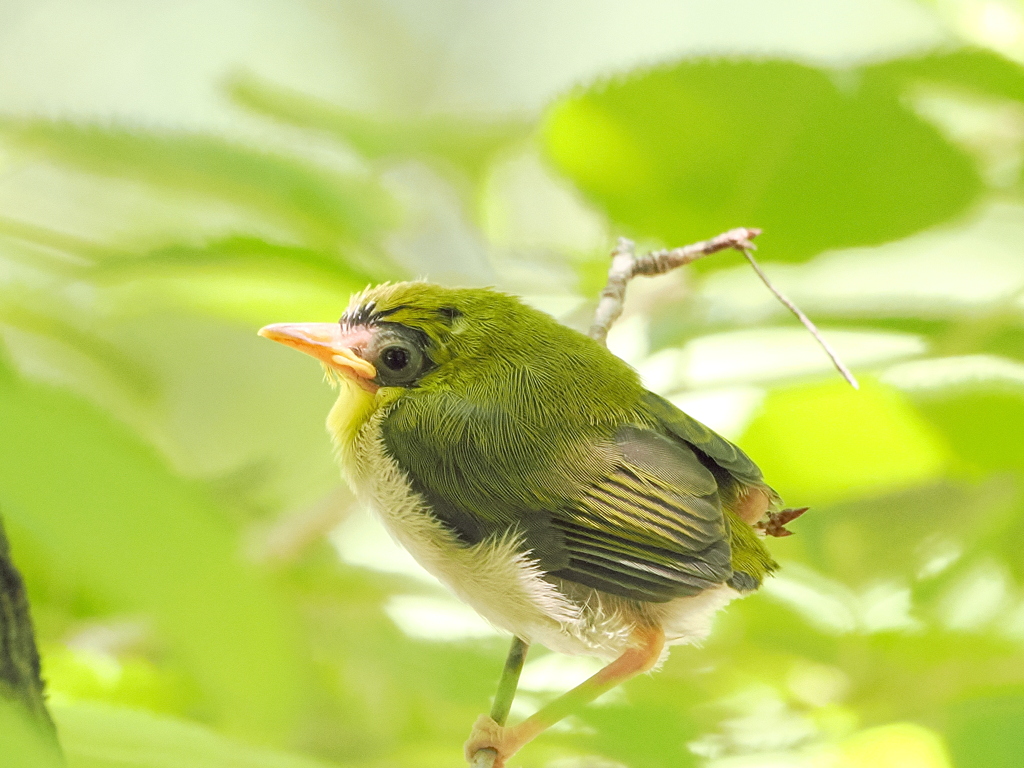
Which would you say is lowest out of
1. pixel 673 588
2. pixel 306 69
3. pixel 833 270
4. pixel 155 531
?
pixel 155 531

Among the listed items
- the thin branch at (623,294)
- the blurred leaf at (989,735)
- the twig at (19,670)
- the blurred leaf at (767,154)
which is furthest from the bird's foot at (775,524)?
the twig at (19,670)

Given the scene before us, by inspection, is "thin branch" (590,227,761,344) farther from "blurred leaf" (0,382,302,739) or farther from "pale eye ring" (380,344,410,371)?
"blurred leaf" (0,382,302,739)

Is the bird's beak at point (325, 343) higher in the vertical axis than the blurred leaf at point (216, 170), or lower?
lower

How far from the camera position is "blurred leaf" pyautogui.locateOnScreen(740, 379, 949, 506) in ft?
1.74

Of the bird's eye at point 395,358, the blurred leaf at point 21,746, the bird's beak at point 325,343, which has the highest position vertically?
the bird's eye at point 395,358

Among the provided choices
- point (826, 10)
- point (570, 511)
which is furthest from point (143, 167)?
point (826, 10)

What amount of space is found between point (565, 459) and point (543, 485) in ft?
0.05

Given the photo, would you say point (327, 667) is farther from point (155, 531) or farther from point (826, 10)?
point (826, 10)

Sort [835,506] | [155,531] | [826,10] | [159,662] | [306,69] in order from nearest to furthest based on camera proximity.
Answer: [155,531] < [159,662] < [835,506] < [826,10] < [306,69]

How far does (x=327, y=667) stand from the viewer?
0.55 metres

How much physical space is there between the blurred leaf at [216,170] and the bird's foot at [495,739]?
1.17 ft

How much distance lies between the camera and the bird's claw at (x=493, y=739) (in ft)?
1.41

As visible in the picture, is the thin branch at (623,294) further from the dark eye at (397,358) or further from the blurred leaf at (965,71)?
the blurred leaf at (965,71)

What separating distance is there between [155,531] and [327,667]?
343 mm
